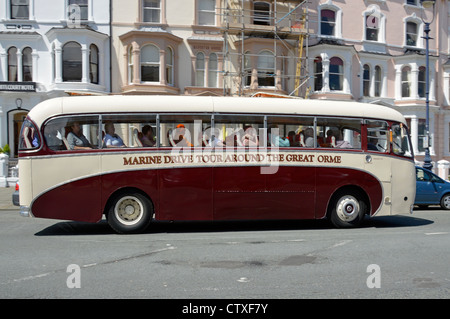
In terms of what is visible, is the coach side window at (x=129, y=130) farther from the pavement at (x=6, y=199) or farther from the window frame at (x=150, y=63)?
the window frame at (x=150, y=63)

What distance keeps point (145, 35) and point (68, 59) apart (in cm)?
424

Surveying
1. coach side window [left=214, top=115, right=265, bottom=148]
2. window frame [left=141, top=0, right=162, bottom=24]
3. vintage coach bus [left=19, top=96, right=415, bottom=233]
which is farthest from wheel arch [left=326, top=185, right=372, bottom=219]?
window frame [left=141, top=0, right=162, bottom=24]

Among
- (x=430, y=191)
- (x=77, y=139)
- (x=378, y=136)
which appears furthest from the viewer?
(x=430, y=191)

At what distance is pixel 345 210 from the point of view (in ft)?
35.1

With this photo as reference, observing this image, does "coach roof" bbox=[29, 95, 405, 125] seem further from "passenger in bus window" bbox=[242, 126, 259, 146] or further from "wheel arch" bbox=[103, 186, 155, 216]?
"wheel arch" bbox=[103, 186, 155, 216]

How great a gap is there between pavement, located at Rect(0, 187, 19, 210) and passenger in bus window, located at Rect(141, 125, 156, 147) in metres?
7.86

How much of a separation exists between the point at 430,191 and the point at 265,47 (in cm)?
1382

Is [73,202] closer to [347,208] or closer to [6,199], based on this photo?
[347,208]

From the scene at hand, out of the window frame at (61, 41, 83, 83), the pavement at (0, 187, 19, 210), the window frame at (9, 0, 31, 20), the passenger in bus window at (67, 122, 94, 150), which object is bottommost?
the pavement at (0, 187, 19, 210)

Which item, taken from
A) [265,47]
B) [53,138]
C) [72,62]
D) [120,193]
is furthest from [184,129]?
[265,47]

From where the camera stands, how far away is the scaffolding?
25797mm

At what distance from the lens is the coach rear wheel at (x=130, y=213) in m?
9.73

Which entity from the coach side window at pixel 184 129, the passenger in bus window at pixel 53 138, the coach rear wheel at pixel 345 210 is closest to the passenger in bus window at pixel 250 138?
the coach side window at pixel 184 129

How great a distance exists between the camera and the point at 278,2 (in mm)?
26812
